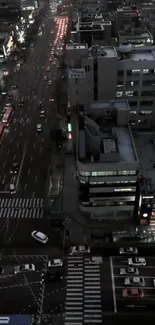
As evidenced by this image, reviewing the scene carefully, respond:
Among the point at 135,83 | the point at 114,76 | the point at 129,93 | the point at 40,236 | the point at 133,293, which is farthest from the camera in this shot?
the point at 129,93

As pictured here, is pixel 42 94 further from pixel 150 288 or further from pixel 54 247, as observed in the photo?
pixel 150 288

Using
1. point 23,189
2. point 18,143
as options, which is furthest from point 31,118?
point 23,189

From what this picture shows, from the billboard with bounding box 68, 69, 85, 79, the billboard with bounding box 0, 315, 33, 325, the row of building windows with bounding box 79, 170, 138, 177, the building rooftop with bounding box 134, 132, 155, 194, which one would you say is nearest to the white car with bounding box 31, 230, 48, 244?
the row of building windows with bounding box 79, 170, 138, 177

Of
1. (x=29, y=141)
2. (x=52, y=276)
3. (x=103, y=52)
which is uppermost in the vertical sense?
(x=103, y=52)

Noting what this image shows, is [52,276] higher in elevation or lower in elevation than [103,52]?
lower

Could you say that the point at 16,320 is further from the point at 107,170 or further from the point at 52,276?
the point at 107,170

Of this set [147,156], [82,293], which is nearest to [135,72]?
[147,156]

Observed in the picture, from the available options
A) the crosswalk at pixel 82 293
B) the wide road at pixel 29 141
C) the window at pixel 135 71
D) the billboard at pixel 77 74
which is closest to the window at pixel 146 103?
the window at pixel 135 71
